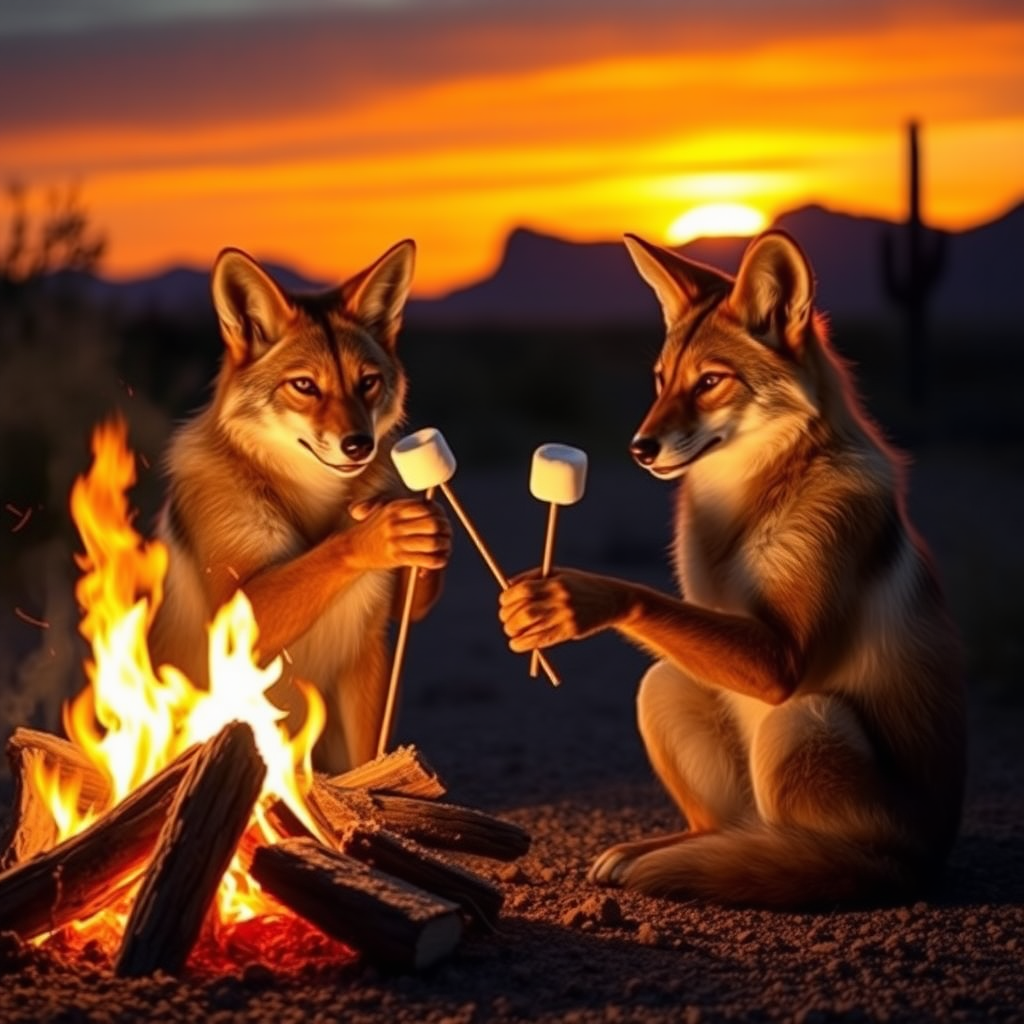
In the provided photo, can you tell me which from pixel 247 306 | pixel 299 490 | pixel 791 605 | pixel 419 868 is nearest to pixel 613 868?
pixel 419 868

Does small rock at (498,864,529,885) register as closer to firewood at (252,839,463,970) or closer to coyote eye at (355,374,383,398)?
firewood at (252,839,463,970)

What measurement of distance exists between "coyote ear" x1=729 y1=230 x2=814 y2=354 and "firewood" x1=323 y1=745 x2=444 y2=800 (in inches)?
62.1

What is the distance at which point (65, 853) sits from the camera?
4977 millimetres

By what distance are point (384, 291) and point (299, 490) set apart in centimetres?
64

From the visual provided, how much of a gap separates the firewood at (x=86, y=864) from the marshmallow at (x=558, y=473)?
45.9 inches

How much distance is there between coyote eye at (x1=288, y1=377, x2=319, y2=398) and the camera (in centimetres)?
541

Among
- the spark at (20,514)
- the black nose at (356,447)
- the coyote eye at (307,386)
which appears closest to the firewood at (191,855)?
the black nose at (356,447)

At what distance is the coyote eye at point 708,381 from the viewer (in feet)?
18.0

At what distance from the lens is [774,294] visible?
5.51 metres

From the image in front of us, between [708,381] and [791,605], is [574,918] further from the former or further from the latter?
[708,381]

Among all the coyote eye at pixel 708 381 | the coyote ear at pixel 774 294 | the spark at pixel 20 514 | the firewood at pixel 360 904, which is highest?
the coyote ear at pixel 774 294

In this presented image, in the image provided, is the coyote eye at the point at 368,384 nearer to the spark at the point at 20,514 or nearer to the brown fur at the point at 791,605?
the brown fur at the point at 791,605

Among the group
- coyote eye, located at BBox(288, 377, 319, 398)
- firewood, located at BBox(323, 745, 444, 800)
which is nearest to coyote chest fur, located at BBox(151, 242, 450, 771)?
coyote eye, located at BBox(288, 377, 319, 398)

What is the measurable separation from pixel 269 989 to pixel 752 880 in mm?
1481
